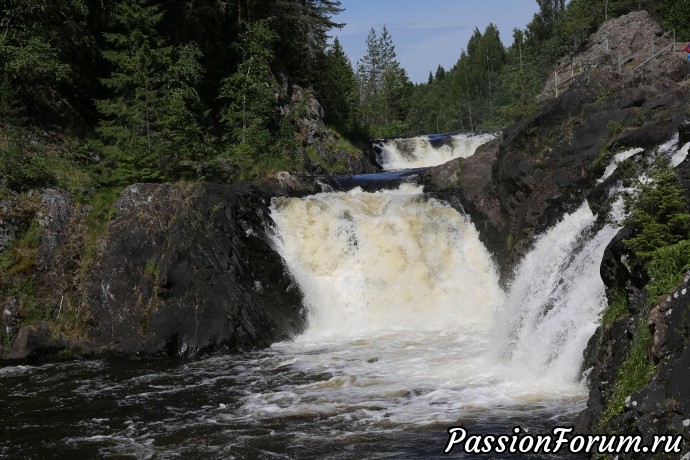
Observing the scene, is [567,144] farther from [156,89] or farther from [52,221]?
[156,89]

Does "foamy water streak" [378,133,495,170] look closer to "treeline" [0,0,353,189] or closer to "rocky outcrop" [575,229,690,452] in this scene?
"treeline" [0,0,353,189]

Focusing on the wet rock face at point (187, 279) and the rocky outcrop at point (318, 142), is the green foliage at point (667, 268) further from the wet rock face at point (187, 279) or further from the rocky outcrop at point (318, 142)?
the rocky outcrop at point (318, 142)

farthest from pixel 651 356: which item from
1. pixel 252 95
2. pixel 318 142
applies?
pixel 318 142

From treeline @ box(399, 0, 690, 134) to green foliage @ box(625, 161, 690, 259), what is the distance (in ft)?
130

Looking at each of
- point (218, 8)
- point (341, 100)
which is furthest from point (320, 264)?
point (341, 100)

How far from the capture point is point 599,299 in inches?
435

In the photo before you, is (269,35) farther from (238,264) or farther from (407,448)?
(407,448)

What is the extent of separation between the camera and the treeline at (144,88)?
66.8 feet

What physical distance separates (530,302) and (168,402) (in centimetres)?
781

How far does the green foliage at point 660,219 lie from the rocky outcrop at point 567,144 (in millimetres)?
6549

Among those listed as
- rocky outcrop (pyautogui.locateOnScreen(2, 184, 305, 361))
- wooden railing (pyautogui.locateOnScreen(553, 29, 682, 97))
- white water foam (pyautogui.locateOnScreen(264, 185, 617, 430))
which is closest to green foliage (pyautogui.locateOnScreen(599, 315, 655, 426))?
white water foam (pyautogui.locateOnScreen(264, 185, 617, 430))

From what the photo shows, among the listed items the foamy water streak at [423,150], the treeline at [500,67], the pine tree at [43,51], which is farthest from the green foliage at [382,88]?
the pine tree at [43,51]

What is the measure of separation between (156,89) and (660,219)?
21.7 meters

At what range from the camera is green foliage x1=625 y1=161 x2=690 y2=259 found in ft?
28.3
